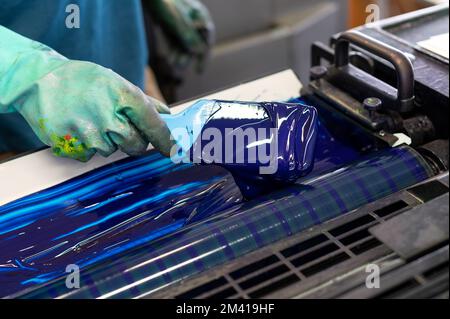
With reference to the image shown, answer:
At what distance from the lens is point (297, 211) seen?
0.93m

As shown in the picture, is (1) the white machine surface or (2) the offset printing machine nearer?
(2) the offset printing machine

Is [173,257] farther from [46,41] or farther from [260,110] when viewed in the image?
[46,41]

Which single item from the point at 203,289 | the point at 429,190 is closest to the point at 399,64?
the point at 429,190

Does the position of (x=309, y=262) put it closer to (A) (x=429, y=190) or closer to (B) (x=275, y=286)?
(B) (x=275, y=286)

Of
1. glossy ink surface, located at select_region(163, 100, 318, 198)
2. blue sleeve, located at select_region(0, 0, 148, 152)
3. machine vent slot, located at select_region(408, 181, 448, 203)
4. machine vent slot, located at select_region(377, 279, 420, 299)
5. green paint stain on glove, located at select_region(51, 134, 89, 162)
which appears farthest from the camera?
blue sleeve, located at select_region(0, 0, 148, 152)

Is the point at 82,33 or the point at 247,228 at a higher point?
the point at 82,33

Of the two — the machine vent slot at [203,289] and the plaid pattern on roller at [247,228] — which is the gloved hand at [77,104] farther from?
the machine vent slot at [203,289]

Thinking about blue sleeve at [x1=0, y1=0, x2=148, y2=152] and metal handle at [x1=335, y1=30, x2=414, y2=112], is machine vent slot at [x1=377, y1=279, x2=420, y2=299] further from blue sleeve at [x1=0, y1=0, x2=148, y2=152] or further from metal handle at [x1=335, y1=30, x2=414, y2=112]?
blue sleeve at [x1=0, y1=0, x2=148, y2=152]

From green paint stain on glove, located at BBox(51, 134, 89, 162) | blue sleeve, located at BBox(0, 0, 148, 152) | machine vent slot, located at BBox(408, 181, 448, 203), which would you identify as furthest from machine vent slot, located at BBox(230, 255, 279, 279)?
blue sleeve, located at BBox(0, 0, 148, 152)

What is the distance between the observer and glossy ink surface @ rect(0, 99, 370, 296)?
96 cm

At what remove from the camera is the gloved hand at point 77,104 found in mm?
1053

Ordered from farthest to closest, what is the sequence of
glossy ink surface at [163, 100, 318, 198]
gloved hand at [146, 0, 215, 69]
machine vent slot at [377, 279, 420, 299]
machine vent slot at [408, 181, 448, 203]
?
gloved hand at [146, 0, 215, 69]
glossy ink surface at [163, 100, 318, 198]
machine vent slot at [408, 181, 448, 203]
machine vent slot at [377, 279, 420, 299]

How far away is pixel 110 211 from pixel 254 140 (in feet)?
1.01

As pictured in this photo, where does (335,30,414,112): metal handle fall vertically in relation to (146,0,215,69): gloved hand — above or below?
above
